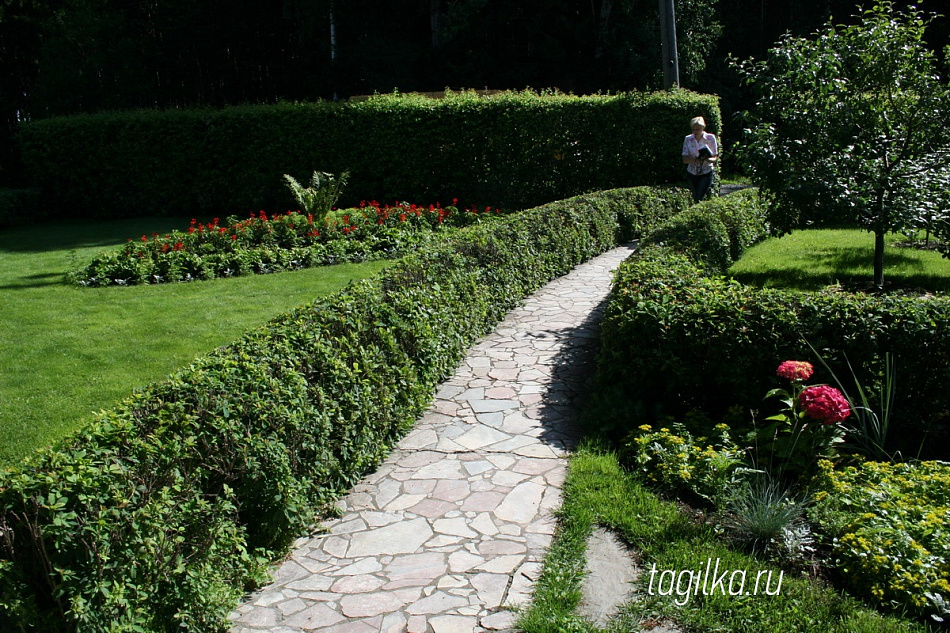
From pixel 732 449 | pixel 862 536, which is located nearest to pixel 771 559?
pixel 862 536

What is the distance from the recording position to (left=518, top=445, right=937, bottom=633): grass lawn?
3.44 meters

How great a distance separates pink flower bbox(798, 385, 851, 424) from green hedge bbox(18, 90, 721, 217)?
11.6 metres

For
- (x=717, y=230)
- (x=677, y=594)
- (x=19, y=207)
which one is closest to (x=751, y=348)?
(x=677, y=594)

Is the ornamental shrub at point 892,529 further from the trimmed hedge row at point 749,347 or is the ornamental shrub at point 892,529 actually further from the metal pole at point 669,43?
the metal pole at point 669,43

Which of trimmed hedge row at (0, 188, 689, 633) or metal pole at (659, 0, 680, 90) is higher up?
metal pole at (659, 0, 680, 90)

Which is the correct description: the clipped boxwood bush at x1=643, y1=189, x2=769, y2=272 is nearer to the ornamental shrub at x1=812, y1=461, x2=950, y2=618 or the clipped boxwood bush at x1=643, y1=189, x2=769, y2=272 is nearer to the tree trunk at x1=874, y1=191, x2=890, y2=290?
the tree trunk at x1=874, y1=191, x2=890, y2=290

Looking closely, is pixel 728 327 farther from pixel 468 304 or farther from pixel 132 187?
pixel 132 187

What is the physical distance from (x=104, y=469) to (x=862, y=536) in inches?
144

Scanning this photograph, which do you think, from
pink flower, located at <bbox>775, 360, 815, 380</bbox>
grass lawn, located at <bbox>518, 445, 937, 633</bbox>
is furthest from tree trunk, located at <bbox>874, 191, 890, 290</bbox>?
grass lawn, located at <bbox>518, 445, 937, 633</bbox>

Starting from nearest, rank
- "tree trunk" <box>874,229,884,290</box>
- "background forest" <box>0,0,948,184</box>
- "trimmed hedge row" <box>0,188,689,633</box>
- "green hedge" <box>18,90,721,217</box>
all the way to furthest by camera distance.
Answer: "trimmed hedge row" <box>0,188,689,633</box> → "tree trunk" <box>874,229,884,290</box> → "green hedge" <box>18,90,721,217</box> → "background forest" <box>0,0,948,184</box>

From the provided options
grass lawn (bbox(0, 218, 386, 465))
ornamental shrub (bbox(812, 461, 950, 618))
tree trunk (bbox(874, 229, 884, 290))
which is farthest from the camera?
tree trunk (bbox(874, 229, 884, 290))

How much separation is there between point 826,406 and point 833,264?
21.4 ft

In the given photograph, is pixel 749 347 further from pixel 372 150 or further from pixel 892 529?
pixel 372 150

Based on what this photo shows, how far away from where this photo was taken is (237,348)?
15.4 ft
